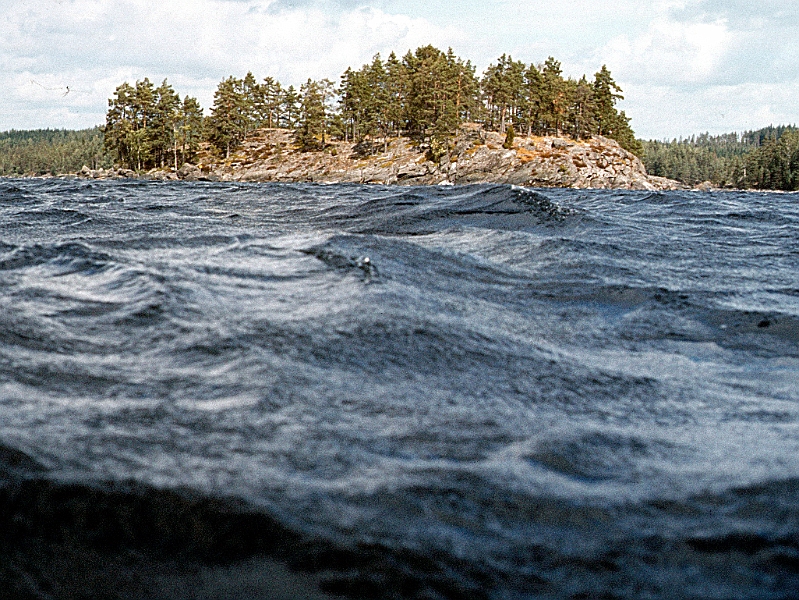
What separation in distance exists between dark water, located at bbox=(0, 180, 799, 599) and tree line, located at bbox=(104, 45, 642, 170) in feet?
266

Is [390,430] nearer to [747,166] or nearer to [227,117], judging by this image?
[227,117]

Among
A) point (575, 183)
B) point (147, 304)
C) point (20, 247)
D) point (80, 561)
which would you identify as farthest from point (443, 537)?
point (575, 183)

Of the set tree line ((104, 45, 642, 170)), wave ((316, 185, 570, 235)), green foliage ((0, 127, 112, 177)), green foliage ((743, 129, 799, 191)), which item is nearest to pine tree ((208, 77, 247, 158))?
tree line ((104, 45, 642, 170))

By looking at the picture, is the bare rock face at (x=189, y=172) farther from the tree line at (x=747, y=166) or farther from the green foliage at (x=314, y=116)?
the tree line at (x=747, y=166)

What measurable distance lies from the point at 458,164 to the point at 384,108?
1660cm

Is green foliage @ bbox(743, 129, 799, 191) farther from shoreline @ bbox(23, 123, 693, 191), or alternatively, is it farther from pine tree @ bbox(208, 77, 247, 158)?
pine tree @ bbox(208, 77, 247, 158)

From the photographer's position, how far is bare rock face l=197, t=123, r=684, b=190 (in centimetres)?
7662

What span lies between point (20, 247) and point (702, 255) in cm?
908

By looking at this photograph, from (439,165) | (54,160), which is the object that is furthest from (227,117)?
(54,160)

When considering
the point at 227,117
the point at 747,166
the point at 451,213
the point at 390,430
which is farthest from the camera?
the point at 747,166

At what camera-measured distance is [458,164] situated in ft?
261

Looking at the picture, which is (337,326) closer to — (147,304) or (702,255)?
(147,304)

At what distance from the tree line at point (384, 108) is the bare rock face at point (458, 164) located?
2868mm

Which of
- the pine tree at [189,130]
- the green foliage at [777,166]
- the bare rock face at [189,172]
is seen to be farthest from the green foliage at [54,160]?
the green foliage at [777,166]
